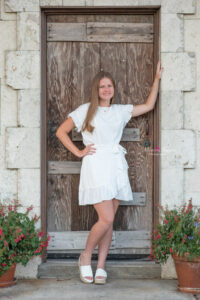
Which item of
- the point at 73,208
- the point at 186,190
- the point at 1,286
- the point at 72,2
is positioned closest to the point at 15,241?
the point at 1,286

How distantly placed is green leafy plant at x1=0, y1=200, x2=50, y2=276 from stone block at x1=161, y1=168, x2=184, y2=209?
3.94ft

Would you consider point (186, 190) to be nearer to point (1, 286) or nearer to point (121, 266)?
point (121, 266)

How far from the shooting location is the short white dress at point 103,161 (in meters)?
4.33

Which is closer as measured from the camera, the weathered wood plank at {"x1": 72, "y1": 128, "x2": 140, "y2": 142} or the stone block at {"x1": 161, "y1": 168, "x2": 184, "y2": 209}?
the stone block at {"x1": 161, "y1": 168, "x2": 184, "y2": 209}

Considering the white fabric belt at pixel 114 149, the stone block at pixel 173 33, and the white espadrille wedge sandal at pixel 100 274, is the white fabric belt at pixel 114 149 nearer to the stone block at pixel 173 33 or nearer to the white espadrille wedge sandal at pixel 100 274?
the white espadrille wedge sandal at pixel 100 274

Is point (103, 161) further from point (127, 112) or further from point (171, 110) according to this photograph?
point (171, 110)

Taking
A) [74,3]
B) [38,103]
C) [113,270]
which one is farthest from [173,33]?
[113,270]

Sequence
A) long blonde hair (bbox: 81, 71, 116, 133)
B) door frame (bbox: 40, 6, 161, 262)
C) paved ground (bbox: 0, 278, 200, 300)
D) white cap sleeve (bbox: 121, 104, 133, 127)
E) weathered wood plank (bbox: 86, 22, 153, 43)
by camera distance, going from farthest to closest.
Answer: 1. weathered wood plank (bbox: 86, 22, 153, 43)
2. door frame (bbox: 40, 6, 161, 262)
3. white cap sleeve (bbox: 121, 104, 133, 127)
4. long blonde hair (bbox: 81, 71, 116, 133)
5. paved ground (bbox: 0, 278, 200, 300)

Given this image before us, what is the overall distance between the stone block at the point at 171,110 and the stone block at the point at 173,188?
434 millimetres

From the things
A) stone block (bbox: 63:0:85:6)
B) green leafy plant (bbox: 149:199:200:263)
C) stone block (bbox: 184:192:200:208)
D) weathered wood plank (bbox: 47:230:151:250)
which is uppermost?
stone block (bbox: 63:0:85:6)

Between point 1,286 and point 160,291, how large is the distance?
1.40 metres

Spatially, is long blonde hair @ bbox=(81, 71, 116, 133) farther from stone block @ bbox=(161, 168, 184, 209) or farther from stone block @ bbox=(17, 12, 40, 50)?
stone block @ bbox=(161, 168, 184, 209)

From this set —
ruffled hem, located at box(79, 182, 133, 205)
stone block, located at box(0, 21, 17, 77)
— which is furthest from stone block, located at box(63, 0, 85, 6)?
ruffled hem, located at box(79, 182, 133, 205)

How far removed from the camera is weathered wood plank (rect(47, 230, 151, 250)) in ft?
15.9
